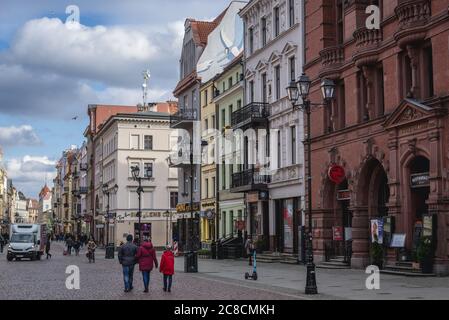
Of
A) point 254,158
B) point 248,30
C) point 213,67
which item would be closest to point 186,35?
point 213,67

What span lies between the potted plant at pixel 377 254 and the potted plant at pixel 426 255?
3615 mm

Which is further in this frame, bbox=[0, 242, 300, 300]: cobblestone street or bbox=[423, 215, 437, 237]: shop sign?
bbox=[423, 215, 437, 237]: shop sign

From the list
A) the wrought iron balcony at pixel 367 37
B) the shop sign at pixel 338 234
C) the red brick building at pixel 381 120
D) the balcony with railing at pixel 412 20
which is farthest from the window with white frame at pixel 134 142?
the balcony with railing at pixel 412 20

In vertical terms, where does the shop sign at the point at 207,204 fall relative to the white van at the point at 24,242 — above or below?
above

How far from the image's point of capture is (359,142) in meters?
32.9

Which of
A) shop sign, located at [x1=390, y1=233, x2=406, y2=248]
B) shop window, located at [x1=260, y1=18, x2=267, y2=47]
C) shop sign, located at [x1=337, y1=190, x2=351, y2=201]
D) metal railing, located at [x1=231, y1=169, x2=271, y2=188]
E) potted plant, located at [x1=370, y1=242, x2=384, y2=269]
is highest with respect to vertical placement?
shop window, located at [x1=260, y1=18, x2=267, y2=47]

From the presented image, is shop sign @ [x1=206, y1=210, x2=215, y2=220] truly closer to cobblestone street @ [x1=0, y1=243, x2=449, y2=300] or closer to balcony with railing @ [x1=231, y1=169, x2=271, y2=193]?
balcony with railing @ [x1=231, y1=169, x2=271, y2=193]

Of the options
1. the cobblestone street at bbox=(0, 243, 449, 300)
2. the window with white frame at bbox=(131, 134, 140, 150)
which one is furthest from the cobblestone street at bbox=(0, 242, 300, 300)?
the window with white frame at bbox=(131, 134, 140, 150)

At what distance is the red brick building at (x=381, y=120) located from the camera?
27.0m

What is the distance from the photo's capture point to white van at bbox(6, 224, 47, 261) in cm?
4850

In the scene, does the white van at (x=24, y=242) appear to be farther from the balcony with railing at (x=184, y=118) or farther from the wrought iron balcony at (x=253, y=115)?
the balcony with railing at (x=184, y=118)

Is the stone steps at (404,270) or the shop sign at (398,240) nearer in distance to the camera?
the stone steps at (404,270)

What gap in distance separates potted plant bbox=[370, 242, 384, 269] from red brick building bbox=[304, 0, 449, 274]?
287mm
